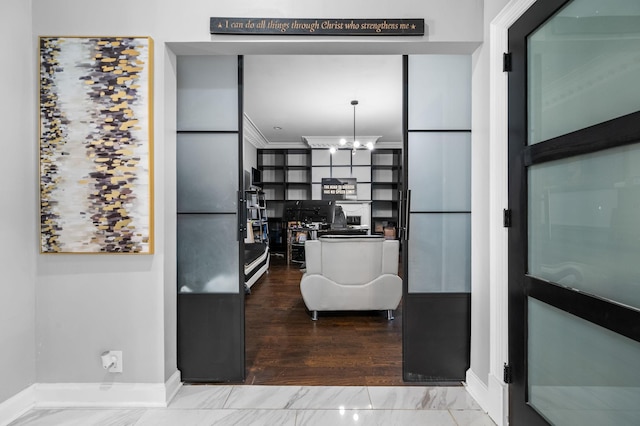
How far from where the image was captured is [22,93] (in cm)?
182

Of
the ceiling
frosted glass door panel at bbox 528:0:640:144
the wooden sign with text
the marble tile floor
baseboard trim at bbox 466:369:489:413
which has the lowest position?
the marble tile floor

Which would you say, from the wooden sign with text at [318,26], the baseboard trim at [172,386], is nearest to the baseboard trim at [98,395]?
the baseboard trim at [172,386]

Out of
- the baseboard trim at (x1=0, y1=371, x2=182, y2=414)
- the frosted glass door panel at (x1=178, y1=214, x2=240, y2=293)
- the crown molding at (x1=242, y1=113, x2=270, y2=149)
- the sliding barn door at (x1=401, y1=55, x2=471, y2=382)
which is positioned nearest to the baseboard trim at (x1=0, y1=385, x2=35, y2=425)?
the baseboard trim at (x1=0, y1=371, x2=182, y2=414)

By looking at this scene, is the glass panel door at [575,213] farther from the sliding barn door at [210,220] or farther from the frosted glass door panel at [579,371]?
the sliding barn door at [210,220]

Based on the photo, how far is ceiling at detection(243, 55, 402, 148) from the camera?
385cm

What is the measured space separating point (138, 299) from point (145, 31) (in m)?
1.59

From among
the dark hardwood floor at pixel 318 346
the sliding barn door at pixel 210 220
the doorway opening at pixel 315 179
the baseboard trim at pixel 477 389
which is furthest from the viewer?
the doorway opening at pixel 315 179

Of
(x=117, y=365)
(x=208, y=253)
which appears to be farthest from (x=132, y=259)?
(x=117, y=365)

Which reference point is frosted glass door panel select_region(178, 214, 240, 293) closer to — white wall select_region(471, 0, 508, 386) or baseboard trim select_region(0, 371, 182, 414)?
baseboard trim select_region(0, 371, 182, 414)

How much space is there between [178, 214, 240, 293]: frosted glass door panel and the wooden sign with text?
116cm

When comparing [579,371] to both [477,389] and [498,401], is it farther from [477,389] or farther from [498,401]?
[477,389]

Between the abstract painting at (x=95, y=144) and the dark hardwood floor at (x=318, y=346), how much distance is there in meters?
1.28

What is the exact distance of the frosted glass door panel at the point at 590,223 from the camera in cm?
105

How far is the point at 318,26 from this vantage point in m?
1.91
